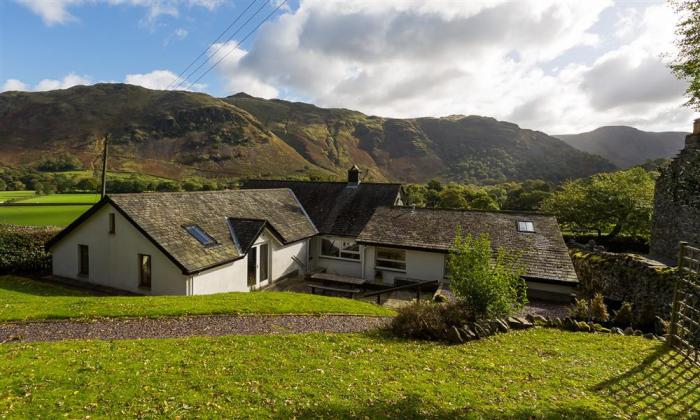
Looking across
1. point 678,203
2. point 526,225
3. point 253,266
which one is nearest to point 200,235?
point 253,266

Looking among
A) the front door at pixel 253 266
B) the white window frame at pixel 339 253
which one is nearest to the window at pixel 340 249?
the white window frame at pixel 339 253

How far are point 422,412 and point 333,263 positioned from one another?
756 inches

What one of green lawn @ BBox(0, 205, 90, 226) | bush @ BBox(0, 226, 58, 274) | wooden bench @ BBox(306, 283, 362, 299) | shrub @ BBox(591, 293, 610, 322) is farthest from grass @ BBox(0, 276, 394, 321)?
green lawn @ BBox(0, 205, 90, 226)

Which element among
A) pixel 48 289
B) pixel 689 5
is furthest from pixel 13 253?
pixel 689 5

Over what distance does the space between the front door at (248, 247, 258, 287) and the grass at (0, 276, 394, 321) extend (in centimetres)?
514

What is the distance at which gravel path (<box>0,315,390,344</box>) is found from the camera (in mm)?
10102

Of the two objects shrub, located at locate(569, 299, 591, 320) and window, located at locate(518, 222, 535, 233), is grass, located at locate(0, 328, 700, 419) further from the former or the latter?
window, located at locate(518, 222, 535, 233)

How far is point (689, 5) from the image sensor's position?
1098cm

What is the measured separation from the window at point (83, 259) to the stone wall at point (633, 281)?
84.5ft

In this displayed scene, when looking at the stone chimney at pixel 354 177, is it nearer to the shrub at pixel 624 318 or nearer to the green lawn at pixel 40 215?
the shrub at pixel 624 318

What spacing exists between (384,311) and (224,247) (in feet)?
31.0

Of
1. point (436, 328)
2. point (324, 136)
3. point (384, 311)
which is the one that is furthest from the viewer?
point (324, 136)

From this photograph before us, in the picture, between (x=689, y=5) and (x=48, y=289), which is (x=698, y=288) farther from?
(x=48, y=289)

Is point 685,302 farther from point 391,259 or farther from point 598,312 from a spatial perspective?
point 391,259
